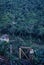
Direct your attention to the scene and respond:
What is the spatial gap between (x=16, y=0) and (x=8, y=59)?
5015 mm

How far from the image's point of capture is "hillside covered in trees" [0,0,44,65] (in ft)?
21.6

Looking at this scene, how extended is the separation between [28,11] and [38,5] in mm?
667

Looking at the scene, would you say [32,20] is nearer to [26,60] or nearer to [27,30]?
[27,30]

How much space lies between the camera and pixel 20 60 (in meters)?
6.36

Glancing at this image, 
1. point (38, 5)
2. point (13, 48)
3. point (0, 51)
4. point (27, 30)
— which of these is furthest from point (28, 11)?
point (0, 51)

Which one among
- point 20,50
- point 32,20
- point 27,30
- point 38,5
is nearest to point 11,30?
point 27,30

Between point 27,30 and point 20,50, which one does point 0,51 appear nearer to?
point 20,50

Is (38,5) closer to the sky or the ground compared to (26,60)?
closer to the sky

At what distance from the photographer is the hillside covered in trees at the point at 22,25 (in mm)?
6599

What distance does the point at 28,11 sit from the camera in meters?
10.1

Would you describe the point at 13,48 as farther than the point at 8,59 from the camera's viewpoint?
Yes

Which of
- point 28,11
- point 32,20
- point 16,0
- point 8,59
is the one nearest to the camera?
point 8,59

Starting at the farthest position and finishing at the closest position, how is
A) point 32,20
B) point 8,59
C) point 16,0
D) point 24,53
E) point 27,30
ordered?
point 16,0, point 32,20, point 27,30, point 24,53, point 8,59

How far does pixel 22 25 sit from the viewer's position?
28.9 ft
